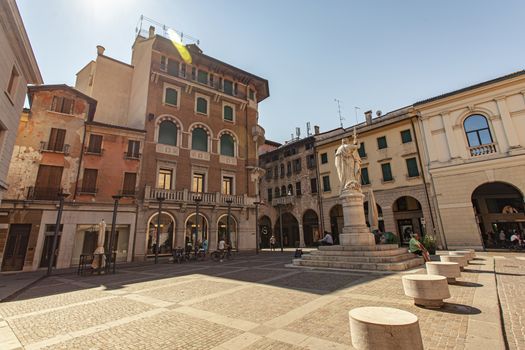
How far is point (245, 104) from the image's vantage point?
2731 cm

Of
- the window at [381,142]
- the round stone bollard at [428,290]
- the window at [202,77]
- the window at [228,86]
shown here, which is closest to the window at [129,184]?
the window at [202,77]

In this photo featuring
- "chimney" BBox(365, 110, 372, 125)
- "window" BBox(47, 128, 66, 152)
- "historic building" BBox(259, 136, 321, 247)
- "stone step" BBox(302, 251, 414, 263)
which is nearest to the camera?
"stone step" BBox(302, 251, 414, 263)

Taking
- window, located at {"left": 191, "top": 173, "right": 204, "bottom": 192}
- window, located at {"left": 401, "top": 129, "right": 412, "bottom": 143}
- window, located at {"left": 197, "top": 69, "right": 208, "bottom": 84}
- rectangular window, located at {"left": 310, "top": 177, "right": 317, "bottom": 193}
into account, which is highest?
window, located at {"left": 197, "top": 69, "right": 208, "bottom": 84}

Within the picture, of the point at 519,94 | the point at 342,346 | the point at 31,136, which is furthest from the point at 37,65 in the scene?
the point at 519,94

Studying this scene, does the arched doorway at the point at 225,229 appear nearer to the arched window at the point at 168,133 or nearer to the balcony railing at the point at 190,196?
the balcony railing at the point at 190,196

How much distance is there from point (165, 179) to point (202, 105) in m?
8.62

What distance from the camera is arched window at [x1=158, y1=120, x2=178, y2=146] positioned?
21.6 metres

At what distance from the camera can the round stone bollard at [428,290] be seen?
4.83 metres

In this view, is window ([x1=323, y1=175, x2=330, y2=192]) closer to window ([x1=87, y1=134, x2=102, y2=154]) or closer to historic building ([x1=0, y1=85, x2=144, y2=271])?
historic building ([x1=0, y1=85, x2=144, y2=271])

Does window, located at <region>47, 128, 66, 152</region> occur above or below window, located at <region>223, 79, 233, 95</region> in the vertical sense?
below

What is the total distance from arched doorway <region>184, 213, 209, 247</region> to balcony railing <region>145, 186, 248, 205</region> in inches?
61.5

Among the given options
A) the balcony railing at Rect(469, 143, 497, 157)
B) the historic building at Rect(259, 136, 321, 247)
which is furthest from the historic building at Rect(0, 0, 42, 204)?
the balcony railing at Rect(469, 143, 497, 157)

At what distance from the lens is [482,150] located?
748 inches

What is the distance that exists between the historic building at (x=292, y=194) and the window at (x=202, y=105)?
13.2 metres
